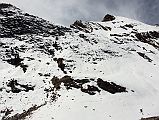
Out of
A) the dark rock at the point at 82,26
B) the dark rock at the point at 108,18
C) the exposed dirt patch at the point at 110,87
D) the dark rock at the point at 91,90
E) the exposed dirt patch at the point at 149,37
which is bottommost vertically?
the dark rock at the point at 91,90

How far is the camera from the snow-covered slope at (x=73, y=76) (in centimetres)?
3488

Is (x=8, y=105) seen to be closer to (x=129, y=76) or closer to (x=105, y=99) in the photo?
(x=105, y=99)

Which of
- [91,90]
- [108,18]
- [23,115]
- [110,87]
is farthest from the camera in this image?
[108,18]

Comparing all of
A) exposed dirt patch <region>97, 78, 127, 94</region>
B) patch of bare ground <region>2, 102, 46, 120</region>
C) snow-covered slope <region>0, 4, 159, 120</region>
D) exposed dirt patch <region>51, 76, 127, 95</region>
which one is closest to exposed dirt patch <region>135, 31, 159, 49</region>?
snow-covered slope <region>0, 4, 159, 120</region>

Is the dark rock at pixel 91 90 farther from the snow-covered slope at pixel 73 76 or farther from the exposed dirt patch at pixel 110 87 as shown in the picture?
the exposed dirt patch at pixel 110 87

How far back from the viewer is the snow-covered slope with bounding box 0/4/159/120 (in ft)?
114

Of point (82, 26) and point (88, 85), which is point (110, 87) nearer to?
point (88, 85)

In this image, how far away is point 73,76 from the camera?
4188cm

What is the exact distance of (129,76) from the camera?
45344 millimetres

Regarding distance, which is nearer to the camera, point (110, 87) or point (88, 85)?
point (88, 85)

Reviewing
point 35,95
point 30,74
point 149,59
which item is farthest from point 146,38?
point 35,95

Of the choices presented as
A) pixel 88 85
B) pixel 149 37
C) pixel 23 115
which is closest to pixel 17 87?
pixel 23 115

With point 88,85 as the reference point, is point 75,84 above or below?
above

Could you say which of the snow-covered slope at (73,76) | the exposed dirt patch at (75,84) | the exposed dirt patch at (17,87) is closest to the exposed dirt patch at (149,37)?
the snow-covered slope at (73,76)
